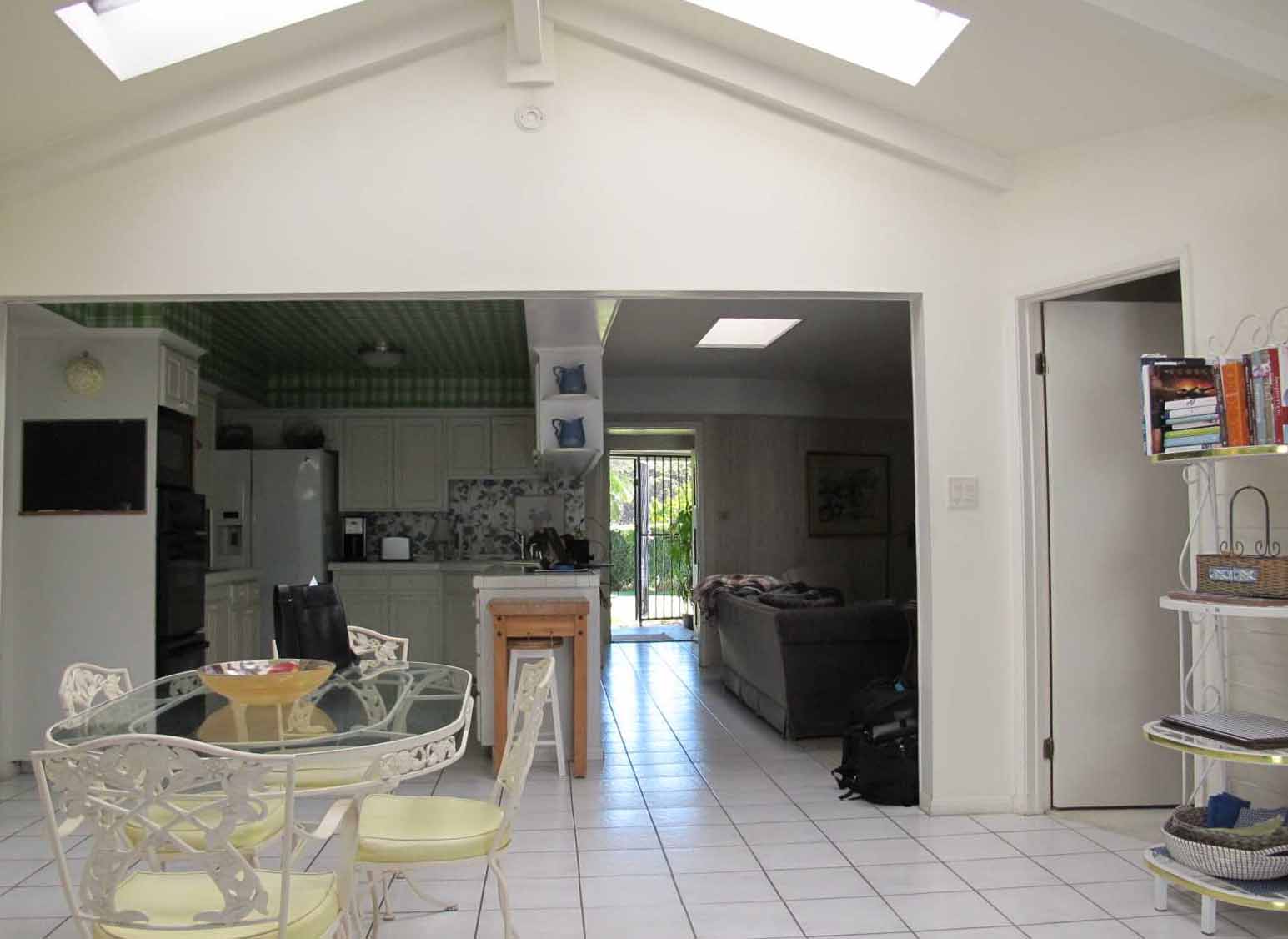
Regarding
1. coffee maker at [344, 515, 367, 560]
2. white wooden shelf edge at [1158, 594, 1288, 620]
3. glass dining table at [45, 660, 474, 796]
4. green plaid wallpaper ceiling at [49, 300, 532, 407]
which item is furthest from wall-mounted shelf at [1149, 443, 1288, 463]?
coffee maker at [344, 515, 367, 560]

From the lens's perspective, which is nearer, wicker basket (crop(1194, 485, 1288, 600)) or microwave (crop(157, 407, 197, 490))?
wicker basket (crop(1194, 485, 1288, 600))

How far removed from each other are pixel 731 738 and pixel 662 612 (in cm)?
647

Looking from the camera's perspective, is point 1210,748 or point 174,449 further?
point 174,449

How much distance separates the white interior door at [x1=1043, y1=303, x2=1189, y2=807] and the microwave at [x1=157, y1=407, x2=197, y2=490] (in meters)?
4.36

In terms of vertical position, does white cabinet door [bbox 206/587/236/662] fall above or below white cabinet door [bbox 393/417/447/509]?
below

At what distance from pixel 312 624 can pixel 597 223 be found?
2.22m

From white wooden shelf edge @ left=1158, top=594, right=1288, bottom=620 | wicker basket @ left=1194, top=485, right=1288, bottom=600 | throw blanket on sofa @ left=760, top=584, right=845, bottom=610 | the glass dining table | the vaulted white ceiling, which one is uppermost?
the vaulted white ceiling

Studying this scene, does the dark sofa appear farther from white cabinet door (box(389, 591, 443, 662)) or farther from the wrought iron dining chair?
white cabinet door (box(389, 591, 443, 662))

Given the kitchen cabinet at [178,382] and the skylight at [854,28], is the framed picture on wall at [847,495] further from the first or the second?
the skylight at [854,28]

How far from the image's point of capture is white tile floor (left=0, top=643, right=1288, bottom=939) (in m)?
3.20

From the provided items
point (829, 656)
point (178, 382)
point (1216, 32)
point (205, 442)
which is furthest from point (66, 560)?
point (1216, 32)

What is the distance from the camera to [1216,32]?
10.4 ft

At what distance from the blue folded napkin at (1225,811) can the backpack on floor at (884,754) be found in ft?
4.51

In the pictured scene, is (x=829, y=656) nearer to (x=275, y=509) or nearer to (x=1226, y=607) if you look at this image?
(x=1226, y=607)
